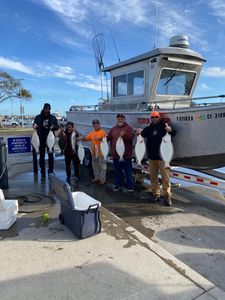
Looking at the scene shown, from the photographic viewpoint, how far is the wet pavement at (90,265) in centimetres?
281

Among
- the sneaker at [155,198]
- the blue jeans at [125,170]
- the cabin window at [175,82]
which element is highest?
the cabin window at [175,82]

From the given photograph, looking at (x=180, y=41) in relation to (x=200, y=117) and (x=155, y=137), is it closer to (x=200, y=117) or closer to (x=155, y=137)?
(x=200, y=117)

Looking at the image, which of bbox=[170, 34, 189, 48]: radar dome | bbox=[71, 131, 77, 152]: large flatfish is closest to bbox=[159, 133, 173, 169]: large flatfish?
bbox=[71, 131, 77, 152]: large flatfish

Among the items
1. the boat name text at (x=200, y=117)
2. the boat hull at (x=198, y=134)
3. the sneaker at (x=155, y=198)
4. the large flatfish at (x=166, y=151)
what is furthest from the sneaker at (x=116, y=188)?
the boat name text at (x=200, y=117)

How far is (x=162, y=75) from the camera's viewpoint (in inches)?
287

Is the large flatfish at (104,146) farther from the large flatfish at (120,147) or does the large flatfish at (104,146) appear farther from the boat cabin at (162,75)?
the boat cabin at (162,75)

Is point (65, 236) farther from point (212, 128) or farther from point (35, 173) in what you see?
point (35, 173)

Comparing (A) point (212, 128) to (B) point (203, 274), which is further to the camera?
(A) point (212, 128)

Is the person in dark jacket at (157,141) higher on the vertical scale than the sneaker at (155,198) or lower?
higher

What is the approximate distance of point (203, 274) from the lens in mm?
3371

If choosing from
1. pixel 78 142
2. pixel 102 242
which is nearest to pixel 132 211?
pixel 102 242

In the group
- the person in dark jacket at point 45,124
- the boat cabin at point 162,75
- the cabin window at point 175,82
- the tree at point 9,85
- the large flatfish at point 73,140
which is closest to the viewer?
the boat cabin at point 162,75

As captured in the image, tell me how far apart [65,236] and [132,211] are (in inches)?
71.0

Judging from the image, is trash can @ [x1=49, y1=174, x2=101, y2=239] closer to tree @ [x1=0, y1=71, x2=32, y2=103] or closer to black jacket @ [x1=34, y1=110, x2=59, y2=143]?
black jacket @ [x1=34, y1=110, x2=59, y2=143]
